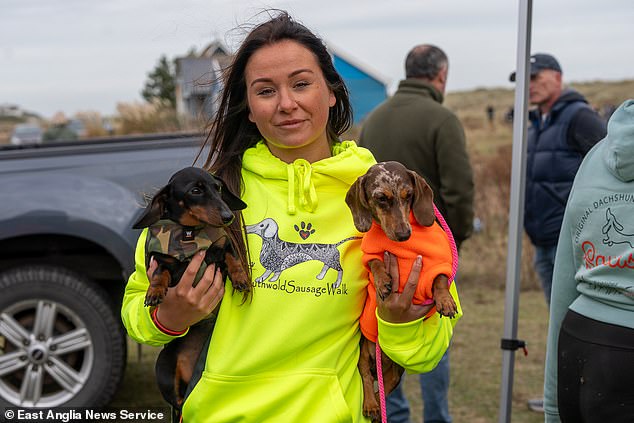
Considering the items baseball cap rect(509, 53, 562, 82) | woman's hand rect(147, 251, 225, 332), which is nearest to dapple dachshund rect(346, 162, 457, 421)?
woman's hand rect(147, 251, 225, 332)

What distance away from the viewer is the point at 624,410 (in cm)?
263

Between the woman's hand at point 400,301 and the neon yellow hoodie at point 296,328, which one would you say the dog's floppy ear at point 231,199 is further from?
the woman's hand at point 400,301

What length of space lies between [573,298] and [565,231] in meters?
0.25

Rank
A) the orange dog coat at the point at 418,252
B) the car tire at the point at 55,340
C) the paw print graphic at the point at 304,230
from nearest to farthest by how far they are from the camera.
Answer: the orange dog coat at the point at 418,252 < the paw print graphic at the point at 304,230 < the car tire at the point at 55,340

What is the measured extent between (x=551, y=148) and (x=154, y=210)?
4457 mm

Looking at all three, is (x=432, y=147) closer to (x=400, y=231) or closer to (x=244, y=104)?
(x=244, y=104)

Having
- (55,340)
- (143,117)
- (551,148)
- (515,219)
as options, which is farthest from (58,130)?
(515,219)

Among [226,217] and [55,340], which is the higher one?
[226,217]

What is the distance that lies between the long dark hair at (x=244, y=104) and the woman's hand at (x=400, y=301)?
1.44 ft

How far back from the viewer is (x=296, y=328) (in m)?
2.15

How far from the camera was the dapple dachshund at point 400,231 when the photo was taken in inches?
80.6

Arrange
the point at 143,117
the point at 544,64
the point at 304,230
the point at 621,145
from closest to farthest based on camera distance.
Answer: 1. the point at 304,230
2. the point at 621,145
3. the point at 544,64
4. the point at 143,117

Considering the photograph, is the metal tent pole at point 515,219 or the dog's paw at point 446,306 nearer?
the dog's paw at point 446,306

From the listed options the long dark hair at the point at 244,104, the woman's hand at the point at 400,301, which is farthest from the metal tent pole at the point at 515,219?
the woman's hand at the point at 400,301
